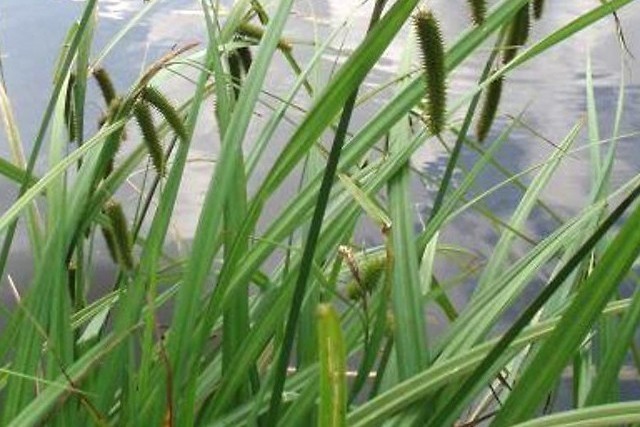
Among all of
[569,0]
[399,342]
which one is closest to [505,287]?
[399,342]

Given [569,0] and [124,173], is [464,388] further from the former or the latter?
[569,0]

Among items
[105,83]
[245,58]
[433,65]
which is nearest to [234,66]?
[245,58]

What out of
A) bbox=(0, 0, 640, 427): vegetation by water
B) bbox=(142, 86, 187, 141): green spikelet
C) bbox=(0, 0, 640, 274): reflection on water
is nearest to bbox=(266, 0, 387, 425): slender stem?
bbox=(0, 0, 640, 427): vegetation by water

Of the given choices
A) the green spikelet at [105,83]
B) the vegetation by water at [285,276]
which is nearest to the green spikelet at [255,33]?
the vegetation by water at [285,276]

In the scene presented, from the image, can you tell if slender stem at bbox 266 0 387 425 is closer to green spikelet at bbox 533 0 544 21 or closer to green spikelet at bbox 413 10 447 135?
green spikelet at bbox 413 10 447 135

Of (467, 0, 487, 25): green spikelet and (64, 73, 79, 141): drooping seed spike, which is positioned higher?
(467, 0, 487, 25): green spikelet

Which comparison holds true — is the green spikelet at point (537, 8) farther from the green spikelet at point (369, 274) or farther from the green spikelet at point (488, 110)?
the green spikelet at point (369, 274)

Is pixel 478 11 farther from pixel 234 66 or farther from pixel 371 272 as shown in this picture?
pixel 234 66
